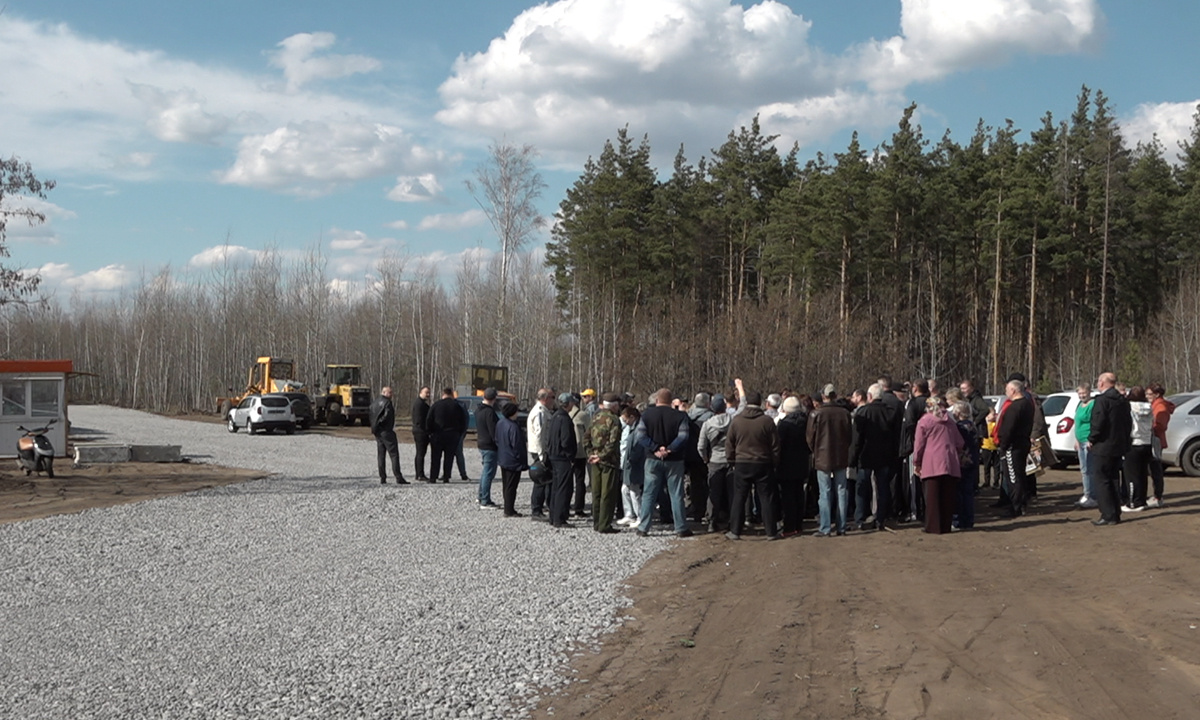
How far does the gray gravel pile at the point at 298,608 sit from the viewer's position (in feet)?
20.3

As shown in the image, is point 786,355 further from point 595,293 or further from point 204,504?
point 204,504

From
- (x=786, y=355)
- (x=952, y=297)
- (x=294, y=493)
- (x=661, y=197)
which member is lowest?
(x=294, y=493)

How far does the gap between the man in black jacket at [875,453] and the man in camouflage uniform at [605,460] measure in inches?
114

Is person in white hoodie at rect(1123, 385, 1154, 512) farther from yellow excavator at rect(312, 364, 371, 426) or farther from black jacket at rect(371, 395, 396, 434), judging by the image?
yellow excavator at rect(312, 364, 371, 426)

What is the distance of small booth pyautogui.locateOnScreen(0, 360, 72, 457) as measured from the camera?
22.3 metres

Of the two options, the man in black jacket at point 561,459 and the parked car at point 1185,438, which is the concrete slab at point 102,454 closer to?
the man in black jacket at point 561,459

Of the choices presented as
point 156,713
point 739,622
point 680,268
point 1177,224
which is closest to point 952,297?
point 1177,224

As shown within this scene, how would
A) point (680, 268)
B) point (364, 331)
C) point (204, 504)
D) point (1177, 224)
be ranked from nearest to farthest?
point (204, 504)
point (1177, 224)
point (680, 268)
point (364, 331)

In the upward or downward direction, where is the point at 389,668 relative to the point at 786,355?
downward

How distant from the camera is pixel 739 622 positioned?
814 centimetres

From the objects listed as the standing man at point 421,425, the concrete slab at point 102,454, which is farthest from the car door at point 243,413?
the standing man at point 421,425

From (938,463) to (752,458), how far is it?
2228mm

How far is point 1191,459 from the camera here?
17641 mm

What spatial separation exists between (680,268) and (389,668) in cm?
4507
